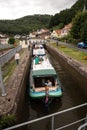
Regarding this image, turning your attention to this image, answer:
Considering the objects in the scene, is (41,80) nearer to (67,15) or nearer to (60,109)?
(60,109)

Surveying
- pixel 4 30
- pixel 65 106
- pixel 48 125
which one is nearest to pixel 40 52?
pixel 65 106

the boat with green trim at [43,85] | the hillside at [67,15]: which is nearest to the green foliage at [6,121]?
the boat with green trim at [43,85]

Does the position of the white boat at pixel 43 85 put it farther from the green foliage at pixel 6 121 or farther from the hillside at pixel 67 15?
the hillside at pixel 67 15

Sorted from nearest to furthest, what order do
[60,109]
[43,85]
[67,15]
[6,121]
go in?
1. [6,121]
2. [60,109]
3. [43,85]
4. [67,15]

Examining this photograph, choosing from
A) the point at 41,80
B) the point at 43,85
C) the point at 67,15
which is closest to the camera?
the point at 43,85

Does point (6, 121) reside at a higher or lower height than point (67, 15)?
lower

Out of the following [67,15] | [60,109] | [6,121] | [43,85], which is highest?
[67,15]

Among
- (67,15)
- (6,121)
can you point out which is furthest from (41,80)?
(67,15)

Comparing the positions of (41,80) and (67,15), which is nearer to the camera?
(41,80)

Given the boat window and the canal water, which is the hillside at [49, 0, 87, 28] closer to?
the canal water

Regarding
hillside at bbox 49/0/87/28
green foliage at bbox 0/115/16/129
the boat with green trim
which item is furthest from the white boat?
hillside at bbox 49/0/87/28

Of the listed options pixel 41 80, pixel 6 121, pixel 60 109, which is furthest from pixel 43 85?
pixel 6 121

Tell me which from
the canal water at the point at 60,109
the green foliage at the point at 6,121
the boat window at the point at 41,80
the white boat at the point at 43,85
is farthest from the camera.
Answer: the boat window at the point at 41,80

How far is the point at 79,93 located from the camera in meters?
14.6
